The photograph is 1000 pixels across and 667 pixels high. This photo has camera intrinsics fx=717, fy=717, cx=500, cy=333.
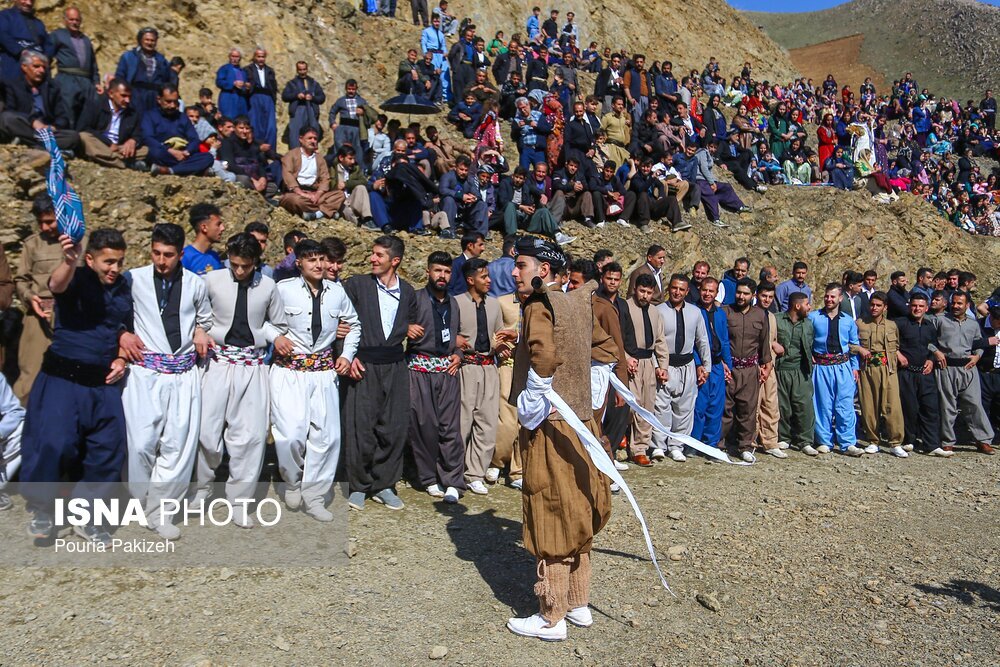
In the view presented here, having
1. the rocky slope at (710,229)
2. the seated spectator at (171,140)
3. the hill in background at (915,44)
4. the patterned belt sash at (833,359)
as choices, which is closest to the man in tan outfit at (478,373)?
the rocky slope at (710,229)

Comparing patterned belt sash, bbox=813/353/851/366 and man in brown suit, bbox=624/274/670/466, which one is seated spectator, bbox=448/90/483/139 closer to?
man in brown suit, bbox=624/274/670/466

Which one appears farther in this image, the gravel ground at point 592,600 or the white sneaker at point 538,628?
the white sneaker at point 538,628

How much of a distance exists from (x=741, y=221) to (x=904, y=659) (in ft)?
41.8

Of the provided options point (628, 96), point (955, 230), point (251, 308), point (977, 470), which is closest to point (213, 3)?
point (628, 96)

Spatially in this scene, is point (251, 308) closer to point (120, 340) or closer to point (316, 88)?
point (120, 340)

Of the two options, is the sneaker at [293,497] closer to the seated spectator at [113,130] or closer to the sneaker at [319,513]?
the sneaker at [319,513]

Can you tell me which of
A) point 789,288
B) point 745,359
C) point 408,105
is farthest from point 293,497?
point 408,105

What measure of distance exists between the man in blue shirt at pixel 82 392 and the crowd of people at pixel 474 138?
460cm

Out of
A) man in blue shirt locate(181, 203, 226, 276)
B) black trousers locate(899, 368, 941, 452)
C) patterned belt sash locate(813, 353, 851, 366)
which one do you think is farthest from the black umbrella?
black trousers locate(899, 368, 941, 452)

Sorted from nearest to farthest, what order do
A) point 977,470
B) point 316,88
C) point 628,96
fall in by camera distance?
point 977,470 → point 316,88 → point 628,96

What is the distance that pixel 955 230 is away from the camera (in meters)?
17.6

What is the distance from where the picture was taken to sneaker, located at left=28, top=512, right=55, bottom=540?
441 centimetres

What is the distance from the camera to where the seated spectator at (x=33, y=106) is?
25.4ft

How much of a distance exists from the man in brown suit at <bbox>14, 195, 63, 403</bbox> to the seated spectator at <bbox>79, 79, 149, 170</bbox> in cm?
312
